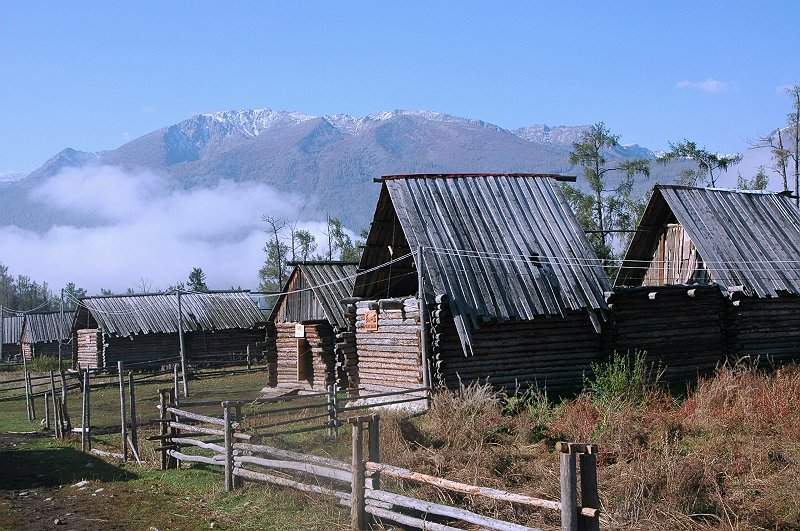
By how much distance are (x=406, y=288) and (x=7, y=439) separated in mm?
11445

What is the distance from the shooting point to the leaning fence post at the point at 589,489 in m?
7.75

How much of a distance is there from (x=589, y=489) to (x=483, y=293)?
41.1 feet

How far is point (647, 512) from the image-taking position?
375 inches

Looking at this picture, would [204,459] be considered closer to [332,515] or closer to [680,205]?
[332,515]

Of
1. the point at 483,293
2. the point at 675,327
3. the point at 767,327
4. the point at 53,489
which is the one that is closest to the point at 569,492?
the point at 53,489

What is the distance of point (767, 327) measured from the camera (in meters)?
23.6

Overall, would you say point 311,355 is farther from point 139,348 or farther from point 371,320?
point 139,348

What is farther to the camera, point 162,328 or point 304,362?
point 162,328

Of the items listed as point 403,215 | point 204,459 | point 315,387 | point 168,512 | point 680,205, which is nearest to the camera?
point 168,512

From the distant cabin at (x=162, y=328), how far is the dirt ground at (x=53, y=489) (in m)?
25.7

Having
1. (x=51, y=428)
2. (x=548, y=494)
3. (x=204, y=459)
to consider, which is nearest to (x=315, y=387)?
(x=51, y=428)

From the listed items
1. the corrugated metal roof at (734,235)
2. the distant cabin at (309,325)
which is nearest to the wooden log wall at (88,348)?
the distant cabin at (309,325)

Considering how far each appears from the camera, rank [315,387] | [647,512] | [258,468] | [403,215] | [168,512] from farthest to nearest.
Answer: [315,387]
[403,215]
[258,468]
[168,512]
[647,512]

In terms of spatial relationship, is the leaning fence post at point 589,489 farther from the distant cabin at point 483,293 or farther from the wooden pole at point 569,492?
the distant cabin at point 483,293
